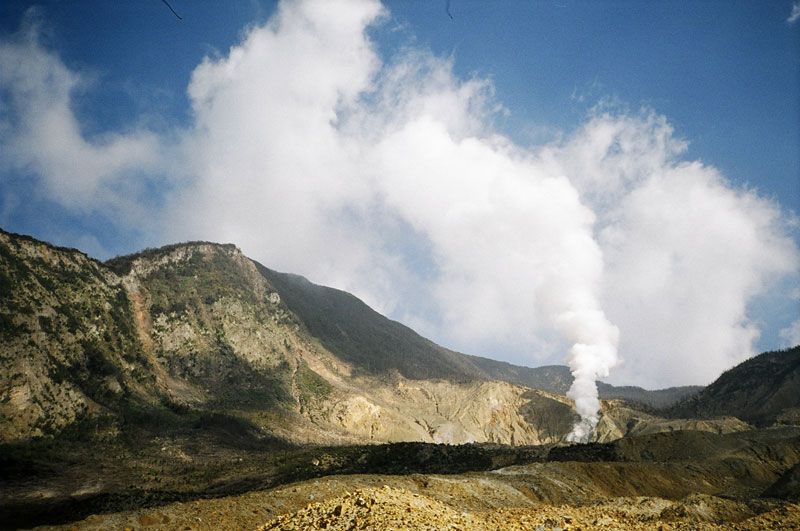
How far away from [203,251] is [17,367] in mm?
73426

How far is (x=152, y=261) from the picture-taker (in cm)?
9925

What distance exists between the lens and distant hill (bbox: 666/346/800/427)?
9000 centimetres

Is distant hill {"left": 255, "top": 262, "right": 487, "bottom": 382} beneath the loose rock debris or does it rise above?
above

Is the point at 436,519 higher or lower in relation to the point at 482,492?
higher

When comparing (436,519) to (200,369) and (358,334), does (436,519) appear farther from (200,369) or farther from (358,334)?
(358,334)

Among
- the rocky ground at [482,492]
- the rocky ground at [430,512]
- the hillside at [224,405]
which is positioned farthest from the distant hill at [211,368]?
the rocky ground at [430,512]

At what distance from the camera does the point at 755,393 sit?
100125 mm

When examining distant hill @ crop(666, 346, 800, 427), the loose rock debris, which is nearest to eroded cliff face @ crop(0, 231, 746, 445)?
distant hill @ crop(666, 346, 800, 427)

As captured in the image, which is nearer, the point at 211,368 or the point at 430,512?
the point at 430,512

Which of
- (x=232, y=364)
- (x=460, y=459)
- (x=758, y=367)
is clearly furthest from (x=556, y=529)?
(x=758, y=367)

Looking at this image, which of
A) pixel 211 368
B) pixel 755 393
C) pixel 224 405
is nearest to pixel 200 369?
pixel 211 368

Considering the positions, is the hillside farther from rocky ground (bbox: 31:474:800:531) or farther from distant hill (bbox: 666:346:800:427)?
rocky ground (bbox: 31:474:800:531)

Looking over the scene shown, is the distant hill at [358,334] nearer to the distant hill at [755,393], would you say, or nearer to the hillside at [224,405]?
the hillside at [224,405]

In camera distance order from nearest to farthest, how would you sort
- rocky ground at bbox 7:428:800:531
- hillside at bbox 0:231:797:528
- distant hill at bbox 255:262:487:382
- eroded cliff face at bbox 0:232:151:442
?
rocky ground at bbox 7:428:800:531 < hillside at bbox 0:231:797:528 < eroded cliff face at bbox 0:232:151:442 < distant hill at bbox 255:262:487:382
